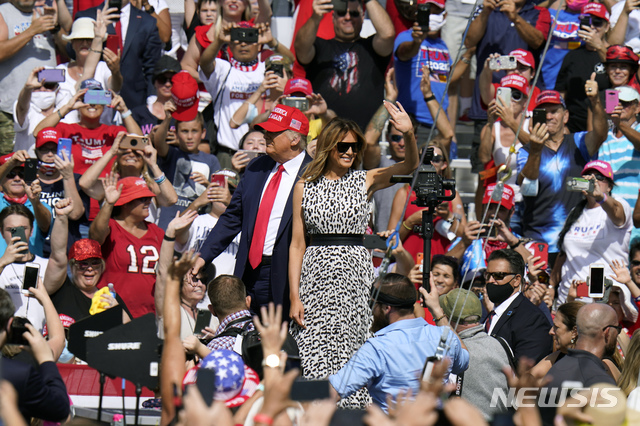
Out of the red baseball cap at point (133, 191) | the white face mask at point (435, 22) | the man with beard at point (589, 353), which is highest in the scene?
the white face mask at point (435, 22)

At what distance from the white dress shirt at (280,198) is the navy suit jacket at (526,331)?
1685 mm

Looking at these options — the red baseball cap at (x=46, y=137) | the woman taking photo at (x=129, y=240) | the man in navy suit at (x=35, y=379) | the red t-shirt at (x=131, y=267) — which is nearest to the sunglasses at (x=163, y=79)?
the red baseball cap at (x=46, y=137)

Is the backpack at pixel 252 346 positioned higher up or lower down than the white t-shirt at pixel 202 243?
higher up

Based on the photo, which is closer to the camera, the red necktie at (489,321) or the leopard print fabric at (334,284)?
the leopard print fabric at (334,284)

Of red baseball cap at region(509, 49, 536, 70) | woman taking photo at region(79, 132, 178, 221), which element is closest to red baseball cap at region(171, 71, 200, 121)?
woman taking photo at region(79, 132, 178, 221)

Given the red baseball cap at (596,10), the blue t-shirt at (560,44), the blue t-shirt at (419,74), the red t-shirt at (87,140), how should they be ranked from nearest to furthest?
the red t-shirt at (87,140) < the blue t-shirt at (419,74) < the red baseball cap at (596,10) < the blue t-shirt at (560,44)

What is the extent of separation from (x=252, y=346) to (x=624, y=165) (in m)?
5.09

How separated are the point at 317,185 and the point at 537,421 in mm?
2676

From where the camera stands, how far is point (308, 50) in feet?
31.1

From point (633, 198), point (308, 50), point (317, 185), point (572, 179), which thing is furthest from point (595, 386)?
point (308, 50)

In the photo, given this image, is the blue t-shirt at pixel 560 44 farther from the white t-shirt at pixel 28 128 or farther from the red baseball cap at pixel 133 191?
the white t-shirt at pixel 28 128

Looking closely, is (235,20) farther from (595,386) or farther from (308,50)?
(595,386)

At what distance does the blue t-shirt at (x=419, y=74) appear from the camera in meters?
9.72

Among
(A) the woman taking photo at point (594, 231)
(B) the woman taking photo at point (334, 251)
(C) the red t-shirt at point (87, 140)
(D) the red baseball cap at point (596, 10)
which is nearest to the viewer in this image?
(B) the woman taking photo at point (334, 251)
